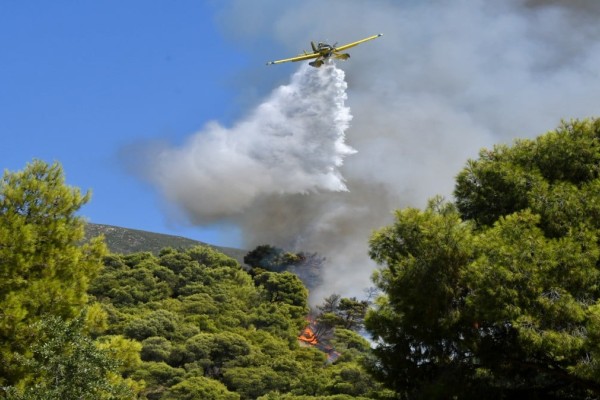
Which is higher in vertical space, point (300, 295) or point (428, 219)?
point (300, 295)

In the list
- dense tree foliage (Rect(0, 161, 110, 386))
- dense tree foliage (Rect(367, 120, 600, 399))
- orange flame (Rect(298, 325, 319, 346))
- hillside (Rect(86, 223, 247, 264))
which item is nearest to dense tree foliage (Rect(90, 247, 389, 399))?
orange flame (Rect(298, 325, 319, 346))

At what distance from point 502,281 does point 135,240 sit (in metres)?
136

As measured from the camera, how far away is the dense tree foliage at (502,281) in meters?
15.0

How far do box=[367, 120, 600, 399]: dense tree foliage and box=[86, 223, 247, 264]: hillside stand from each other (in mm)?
116030

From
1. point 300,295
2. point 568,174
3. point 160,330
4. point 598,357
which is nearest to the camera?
point 598,357

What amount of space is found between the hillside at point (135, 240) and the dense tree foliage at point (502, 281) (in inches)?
4568

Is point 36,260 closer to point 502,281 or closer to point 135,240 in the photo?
point 502,281

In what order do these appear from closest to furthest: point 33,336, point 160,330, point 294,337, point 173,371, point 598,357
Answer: point 598,357 → point 33,336 → point 173,371 → point 160,330 → point 294,337

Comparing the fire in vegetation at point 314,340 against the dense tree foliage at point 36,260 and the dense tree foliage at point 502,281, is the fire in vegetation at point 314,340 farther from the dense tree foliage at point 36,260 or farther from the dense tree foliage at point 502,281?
the dense tree foliage at point 36,260

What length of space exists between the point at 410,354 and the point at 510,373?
3.14m

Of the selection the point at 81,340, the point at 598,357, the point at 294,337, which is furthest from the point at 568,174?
the point at 294,337

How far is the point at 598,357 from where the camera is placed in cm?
1347

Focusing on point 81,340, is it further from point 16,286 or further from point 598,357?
point 598,357

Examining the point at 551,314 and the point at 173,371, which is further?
the point at 173,371
